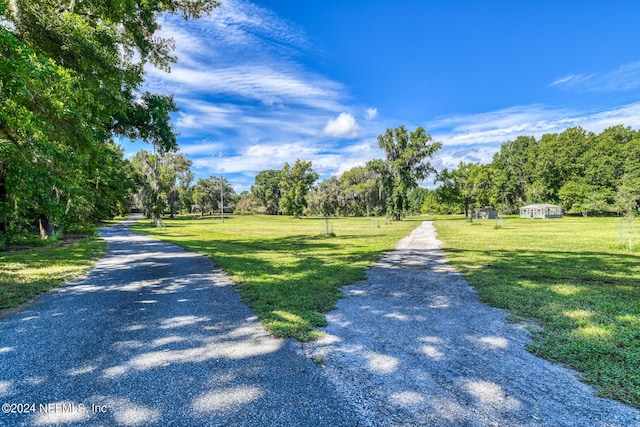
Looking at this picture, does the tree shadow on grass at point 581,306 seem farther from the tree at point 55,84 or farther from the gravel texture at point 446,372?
the tree at point 55,84

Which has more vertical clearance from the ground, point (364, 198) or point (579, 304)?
point (364, 198)

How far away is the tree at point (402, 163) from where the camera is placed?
143 ft

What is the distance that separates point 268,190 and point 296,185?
54.5 feet

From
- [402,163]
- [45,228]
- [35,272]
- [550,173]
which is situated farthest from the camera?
[550,173]

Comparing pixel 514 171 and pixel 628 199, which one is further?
pixel 514 171

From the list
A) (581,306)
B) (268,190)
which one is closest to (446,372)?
(581,306)

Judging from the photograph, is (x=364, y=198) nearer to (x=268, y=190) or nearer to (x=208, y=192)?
(x=268, y=190)

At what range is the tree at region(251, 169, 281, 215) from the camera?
3130 inches

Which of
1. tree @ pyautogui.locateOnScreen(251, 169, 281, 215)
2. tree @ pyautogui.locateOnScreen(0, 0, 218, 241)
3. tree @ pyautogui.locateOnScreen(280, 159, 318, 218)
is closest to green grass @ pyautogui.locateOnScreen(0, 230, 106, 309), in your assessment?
tree @ pyautogui.locateOnScreen(0, 0, 218, 241)

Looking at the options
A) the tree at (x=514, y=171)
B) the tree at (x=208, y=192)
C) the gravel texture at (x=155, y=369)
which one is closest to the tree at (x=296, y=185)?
the tree at (x=208, y=192)

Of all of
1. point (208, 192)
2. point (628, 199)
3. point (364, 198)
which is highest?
point (208, 192)

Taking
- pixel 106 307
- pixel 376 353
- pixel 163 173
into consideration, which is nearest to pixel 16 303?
pixel 106 307

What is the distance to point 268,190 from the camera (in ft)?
260

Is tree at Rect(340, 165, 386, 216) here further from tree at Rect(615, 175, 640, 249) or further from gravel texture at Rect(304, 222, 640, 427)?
gravel texture at Rect(304, 222, 640, 427)
